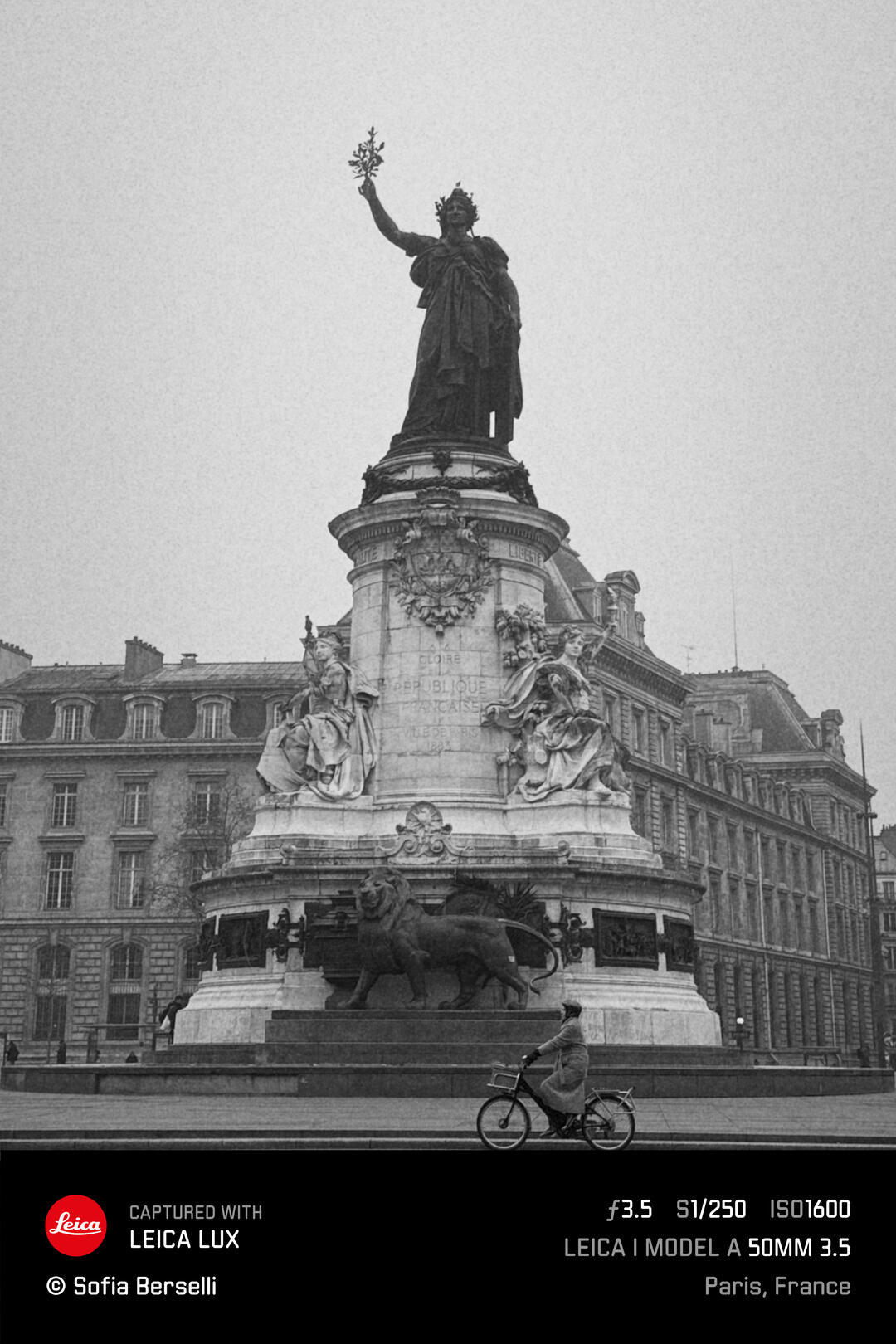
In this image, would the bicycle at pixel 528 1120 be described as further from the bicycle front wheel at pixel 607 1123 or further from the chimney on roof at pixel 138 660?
the chimney on roof at pixel 138 660

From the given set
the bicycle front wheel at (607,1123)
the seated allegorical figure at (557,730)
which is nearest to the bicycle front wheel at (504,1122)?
the bicycle front wheel at (607,1123)

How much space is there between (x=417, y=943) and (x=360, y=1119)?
7567 mm

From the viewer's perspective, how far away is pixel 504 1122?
15.2 m

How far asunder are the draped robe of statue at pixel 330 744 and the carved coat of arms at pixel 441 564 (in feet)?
5.81

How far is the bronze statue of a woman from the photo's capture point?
105ft

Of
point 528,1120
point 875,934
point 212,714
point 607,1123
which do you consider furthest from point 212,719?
point 607,1123

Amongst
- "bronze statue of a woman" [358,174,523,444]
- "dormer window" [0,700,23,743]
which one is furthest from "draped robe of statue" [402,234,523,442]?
"dormer window" [0,700,23,743]

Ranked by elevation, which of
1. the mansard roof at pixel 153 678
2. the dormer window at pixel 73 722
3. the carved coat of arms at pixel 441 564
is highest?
the mansard roof at pixel 153 678

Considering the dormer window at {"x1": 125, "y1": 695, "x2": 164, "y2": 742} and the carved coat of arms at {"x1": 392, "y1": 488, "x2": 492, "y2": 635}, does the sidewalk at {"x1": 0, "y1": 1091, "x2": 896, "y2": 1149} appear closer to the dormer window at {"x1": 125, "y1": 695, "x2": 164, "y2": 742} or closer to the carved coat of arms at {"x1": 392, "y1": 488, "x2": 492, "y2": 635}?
the carved coat of arms at {"x1": 392, "y1": 488, "x2": 492, "y2": 635}

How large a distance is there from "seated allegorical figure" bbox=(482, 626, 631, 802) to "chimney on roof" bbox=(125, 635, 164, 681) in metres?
56.6

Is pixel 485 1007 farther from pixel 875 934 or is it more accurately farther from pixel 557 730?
pixel 875 934
